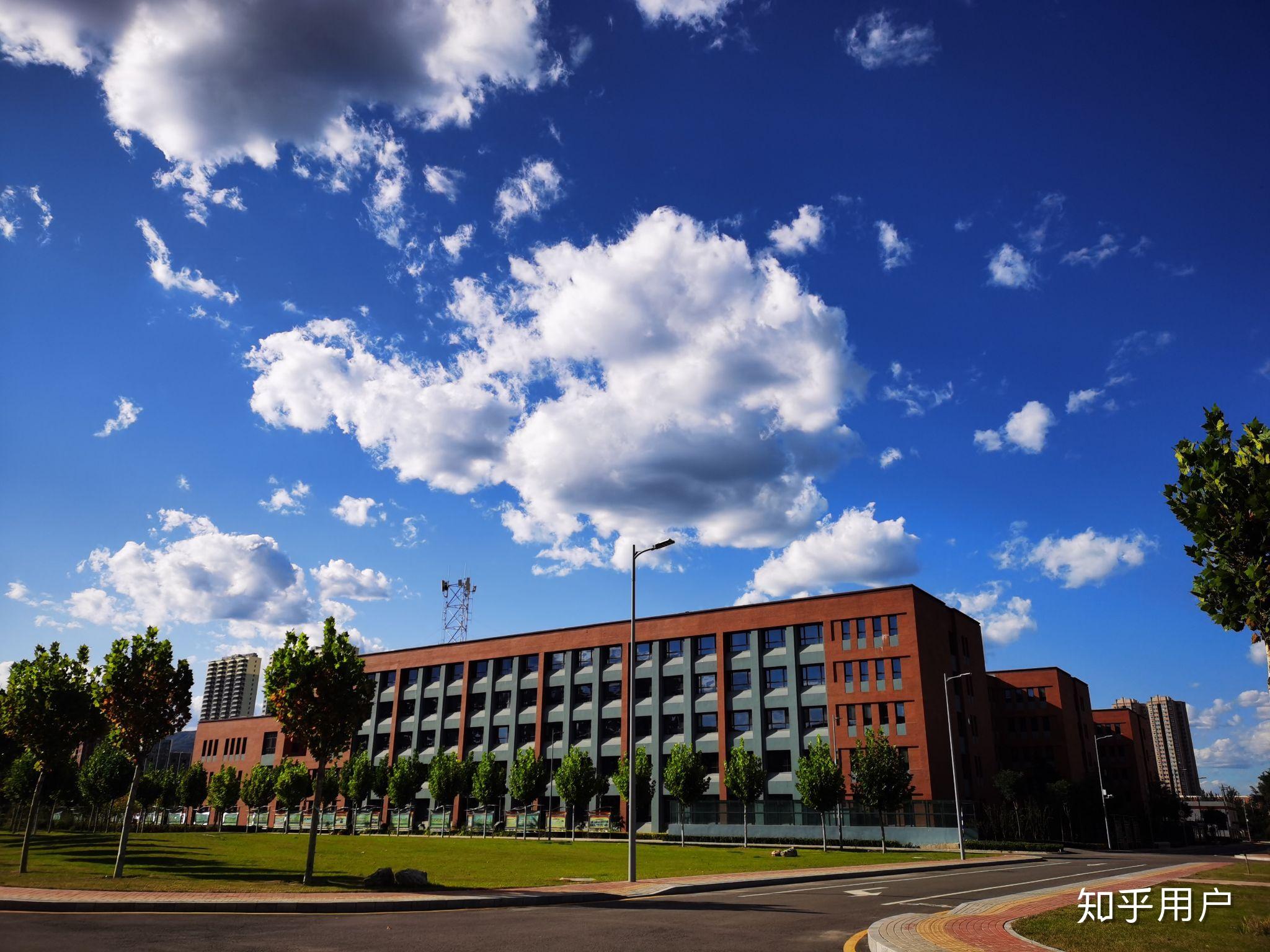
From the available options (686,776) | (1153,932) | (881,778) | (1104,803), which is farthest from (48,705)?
(1104,803)

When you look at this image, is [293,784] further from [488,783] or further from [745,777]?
[745,777]

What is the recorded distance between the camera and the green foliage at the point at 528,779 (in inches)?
2589

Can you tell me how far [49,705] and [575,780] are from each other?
42.7m

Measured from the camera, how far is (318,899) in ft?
59.7

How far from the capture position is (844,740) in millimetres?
64250

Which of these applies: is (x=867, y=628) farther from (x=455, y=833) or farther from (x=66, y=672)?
(x=66, y=672)

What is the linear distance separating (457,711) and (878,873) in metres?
65.2

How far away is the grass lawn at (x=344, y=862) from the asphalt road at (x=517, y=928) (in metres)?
4.78

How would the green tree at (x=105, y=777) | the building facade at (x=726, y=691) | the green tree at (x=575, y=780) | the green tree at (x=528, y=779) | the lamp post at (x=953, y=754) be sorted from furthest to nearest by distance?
the green tree at (x=105, y=777), the green tree at (x=528, y=779), the building facade at (x=726, y=691), the green tree at (x=575, y=780), the lamp post at (x=953, y=754)

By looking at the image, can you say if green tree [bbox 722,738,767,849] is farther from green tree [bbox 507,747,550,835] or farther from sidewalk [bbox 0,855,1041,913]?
sidewalk [bbox 0,855,1041,913]

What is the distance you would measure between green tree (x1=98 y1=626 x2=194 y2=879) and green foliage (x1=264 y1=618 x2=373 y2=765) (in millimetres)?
4052

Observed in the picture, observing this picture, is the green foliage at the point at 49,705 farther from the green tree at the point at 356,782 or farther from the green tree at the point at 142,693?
the green tree at the point at 356,782

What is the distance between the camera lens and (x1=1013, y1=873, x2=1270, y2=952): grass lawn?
12.4 meters

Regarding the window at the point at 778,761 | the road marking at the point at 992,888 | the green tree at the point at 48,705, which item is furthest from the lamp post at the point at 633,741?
the window at the point at 778,761
